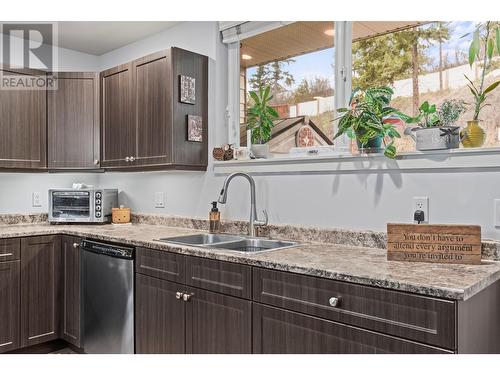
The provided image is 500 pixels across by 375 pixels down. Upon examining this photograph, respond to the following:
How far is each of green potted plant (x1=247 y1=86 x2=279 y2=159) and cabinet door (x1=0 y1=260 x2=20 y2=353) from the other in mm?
1771

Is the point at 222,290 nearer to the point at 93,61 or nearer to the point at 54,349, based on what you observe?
the point at 54,349

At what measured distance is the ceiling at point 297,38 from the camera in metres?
2.37

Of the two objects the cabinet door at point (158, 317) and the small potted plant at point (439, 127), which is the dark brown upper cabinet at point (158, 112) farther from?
the small potted plant at point (439, 127)

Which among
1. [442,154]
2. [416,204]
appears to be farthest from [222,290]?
[442,154]

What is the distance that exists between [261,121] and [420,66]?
1.00 metres

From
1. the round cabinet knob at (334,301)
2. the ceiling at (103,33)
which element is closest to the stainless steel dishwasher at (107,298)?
the round cabinet knob at (334,301)

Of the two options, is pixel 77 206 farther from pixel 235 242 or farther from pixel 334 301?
pixel 334 301

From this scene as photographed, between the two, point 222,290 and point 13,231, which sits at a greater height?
point 13,231

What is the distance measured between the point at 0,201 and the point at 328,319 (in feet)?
9.67

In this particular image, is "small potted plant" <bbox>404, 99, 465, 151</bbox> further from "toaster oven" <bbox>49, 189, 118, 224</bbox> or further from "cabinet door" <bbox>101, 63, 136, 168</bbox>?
"toaster oven" <bbox>49, 189, 118, 224</bbox>

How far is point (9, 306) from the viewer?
2820 mm

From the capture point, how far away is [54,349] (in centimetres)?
311

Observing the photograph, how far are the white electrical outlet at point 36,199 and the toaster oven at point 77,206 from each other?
294 millimetres

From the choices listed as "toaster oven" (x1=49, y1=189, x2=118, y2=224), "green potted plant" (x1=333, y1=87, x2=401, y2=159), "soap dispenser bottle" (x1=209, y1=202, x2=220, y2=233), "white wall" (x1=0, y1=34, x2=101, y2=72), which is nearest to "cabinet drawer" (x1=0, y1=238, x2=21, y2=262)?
"toaster oven" (x1=49, y1=189, x2=118, y2=224)
